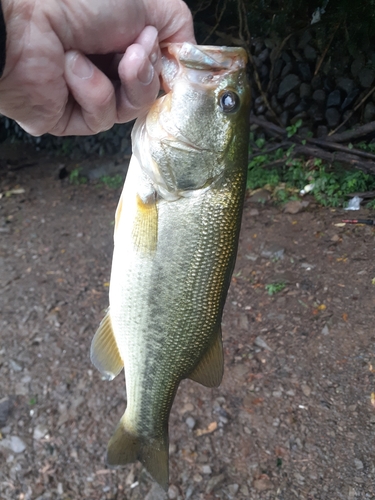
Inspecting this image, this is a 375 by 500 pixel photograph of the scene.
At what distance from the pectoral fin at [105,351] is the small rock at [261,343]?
1822 mm

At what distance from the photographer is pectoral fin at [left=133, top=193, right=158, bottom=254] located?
5.26 feet

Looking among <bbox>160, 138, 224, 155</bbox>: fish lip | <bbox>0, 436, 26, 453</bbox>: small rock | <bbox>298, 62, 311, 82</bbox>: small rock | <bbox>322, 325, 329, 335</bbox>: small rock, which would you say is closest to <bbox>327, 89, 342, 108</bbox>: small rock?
<bbox>298, 62, 311, 82</bbox>: small rock

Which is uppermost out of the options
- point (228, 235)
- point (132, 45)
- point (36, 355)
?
point (132, 45)

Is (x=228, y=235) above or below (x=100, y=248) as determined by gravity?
above

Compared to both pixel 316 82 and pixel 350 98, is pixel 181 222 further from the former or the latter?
pixel 316 82

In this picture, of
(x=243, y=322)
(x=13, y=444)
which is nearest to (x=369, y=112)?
(x=243, y=322)

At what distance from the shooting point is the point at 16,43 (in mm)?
1257

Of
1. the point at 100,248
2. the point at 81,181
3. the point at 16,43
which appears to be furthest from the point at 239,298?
the point at 81,181

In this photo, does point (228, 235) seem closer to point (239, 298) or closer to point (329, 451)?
point (329, 451)

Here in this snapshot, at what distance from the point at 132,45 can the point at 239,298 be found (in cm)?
290

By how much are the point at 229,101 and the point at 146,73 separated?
1.08 feet

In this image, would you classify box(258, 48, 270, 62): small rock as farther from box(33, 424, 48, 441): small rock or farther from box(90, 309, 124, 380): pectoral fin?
box(33, 424, 48, 441): small rock

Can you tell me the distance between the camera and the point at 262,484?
8.59ft

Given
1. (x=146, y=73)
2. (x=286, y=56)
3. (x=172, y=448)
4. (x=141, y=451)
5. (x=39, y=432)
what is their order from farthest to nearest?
1. (x=286, y=56)
2. (x=39, y=432)
3. (x=172, y=448)
4. (x=141, y=451)
5. (x=146, y=73)
